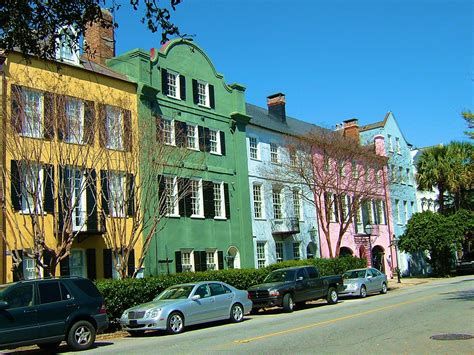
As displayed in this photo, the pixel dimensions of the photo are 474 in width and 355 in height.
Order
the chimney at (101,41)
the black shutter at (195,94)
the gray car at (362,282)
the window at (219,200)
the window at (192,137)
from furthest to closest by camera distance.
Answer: the window at (219,200)
the black shutter at (195,94)
the window at (192,137)
the chimney at (101,41)
the gray car at (362,282)

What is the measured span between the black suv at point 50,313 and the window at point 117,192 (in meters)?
6.97

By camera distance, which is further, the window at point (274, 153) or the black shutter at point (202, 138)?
the window at point (274, 153)

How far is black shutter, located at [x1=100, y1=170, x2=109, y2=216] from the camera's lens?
70.4 ft

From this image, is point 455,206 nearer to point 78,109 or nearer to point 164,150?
point 164,150

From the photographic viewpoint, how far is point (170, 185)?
23.8 meters

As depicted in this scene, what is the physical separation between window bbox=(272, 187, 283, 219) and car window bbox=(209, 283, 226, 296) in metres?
15.7

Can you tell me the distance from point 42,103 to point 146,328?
872 cm

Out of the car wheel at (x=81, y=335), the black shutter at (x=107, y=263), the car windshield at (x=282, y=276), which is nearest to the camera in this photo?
the car wheel at (x=81, y=335)

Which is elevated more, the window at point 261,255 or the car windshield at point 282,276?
the window at point 261,255

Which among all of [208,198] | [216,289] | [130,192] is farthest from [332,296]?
[130,192]

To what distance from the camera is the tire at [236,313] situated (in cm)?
1806

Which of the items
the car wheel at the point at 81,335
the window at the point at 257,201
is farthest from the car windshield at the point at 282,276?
the car wheel at the point at 81,335

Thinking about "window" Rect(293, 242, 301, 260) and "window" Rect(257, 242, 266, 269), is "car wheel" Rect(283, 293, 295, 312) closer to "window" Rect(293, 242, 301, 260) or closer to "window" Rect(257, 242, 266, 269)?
"window" Rect(257, 242, 266, 269)

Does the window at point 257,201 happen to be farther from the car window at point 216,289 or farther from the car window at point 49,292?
the car window at point 49,292
